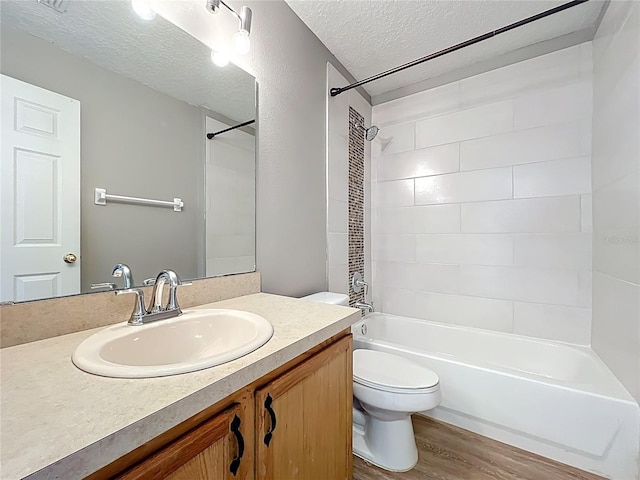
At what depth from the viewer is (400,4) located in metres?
1.58

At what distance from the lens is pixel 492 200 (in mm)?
2068

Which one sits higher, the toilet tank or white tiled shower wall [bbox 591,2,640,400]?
white tiled shower wall [bbox 591,2,640,400]

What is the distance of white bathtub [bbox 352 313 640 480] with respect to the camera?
1250mm

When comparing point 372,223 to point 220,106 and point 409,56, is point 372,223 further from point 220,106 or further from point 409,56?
point 220,106

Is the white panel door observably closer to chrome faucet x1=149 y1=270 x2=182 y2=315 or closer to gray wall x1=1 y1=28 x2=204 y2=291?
gray wall x1=1 y1=28 x2=204 y2=291

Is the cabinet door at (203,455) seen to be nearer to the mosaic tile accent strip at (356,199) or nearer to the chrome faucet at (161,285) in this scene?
the chrome faucet at (161,285)

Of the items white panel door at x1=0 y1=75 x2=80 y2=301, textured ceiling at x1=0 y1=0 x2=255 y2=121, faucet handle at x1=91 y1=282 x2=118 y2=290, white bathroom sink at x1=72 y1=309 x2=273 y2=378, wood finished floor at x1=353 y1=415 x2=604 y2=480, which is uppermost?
textured ceiling at x1=0 y1=0 x2=255 y2=121

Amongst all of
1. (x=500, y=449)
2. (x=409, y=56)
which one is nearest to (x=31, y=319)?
(x=500, y=449)

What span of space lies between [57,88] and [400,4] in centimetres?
169

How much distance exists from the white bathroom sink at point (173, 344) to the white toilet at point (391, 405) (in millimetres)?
798

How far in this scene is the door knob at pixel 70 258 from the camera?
814 millimetres

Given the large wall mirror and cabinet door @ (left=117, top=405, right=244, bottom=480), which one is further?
the large wall mirror

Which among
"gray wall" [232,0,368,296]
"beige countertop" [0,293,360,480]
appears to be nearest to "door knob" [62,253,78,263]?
"beige countertop" [0,293,360,480]

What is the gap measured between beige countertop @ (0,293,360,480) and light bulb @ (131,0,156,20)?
1.09m
